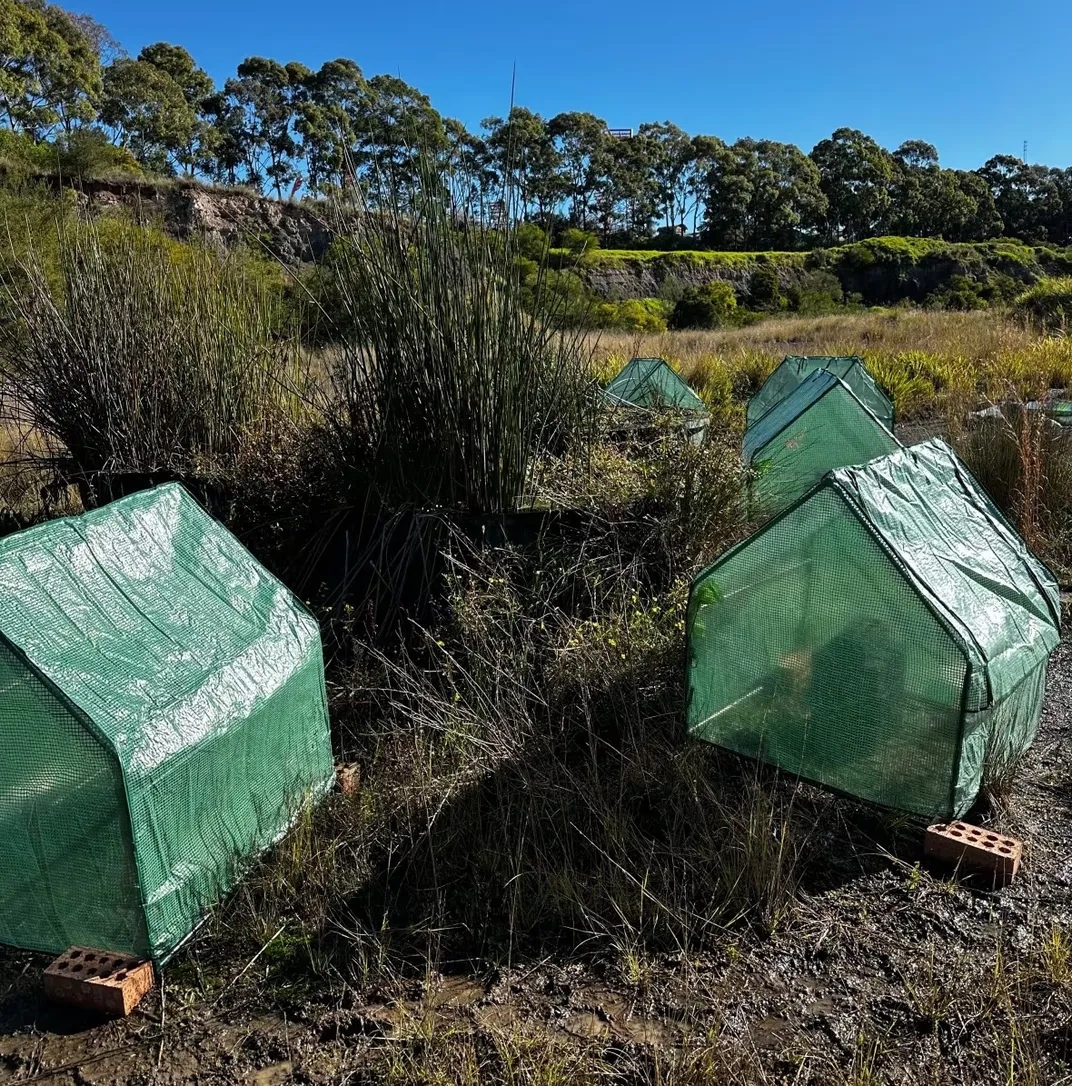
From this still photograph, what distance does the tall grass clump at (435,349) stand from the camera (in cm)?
346

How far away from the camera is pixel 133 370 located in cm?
423

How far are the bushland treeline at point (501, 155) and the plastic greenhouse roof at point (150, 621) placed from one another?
6.46 feet

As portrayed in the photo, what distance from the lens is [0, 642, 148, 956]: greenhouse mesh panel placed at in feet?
5.70

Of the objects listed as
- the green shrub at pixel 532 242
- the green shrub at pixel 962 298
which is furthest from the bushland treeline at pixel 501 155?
the green shrub at pixel 962 298

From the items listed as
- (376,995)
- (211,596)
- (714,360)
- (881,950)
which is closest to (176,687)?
(211,596)

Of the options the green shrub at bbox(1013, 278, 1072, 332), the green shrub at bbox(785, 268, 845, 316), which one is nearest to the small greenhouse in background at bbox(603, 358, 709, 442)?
the green shrub at bbox(1013, 278, 1072, 332)

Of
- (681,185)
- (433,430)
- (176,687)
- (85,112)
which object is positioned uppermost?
(681,185)

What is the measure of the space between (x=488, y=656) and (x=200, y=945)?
1340 mm

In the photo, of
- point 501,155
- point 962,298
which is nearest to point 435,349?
point 501,155

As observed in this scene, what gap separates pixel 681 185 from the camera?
58938mm

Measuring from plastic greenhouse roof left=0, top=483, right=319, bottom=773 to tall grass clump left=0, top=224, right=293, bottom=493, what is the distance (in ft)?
6.15

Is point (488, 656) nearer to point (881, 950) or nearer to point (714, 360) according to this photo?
point (881, 950)

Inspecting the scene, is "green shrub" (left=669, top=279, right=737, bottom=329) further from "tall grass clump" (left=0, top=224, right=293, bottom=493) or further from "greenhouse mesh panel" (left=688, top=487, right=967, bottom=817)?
"greenhouse mesh panel" (left=688, top=487, right=967, bottom=817)

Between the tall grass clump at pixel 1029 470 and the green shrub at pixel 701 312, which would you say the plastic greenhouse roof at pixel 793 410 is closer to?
the tall grass clump at pixel 1029 470
